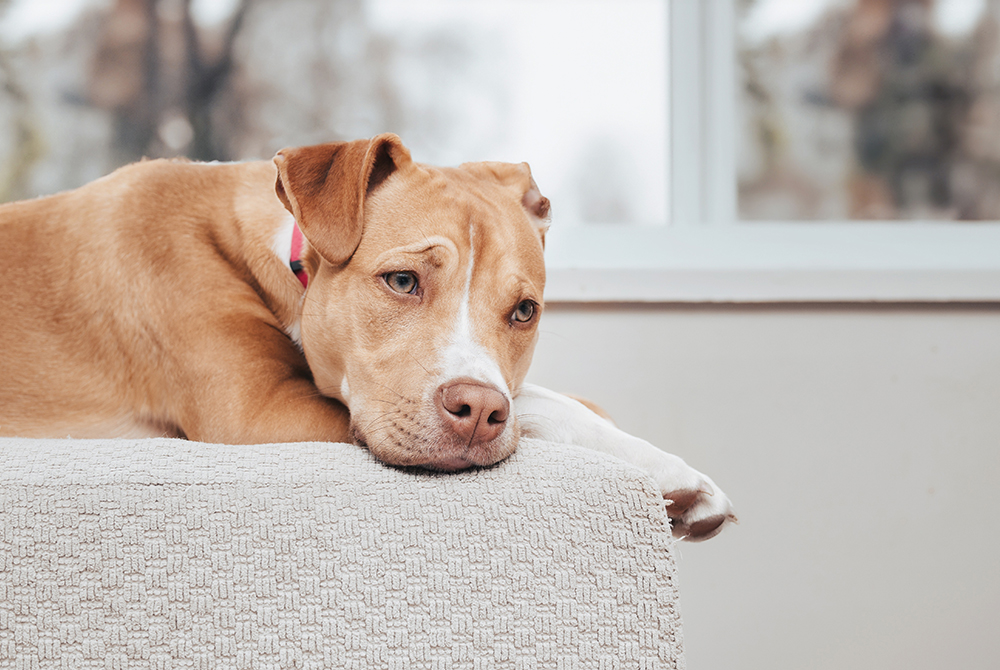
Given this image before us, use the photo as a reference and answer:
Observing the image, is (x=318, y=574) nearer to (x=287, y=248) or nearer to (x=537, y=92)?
(x=287, y=248)

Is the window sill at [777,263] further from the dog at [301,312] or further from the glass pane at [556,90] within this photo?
the dog at [301,312]

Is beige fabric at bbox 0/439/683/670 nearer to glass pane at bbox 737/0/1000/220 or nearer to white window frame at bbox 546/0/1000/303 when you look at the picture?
white window frame at bbox 546/0/1000/303

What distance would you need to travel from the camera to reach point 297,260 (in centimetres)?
143

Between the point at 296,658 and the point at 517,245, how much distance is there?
0.82 meters

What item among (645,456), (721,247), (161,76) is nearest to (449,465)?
(645,456)

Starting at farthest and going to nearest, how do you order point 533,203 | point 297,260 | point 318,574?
1. point 533,203
2. point 297,260
3. point 318,574

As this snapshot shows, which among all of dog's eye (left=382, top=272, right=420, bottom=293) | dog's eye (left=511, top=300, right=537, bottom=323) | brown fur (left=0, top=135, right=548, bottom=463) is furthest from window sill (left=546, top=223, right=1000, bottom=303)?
dog's eye (left=382, top=272, right=420, bottom=293)

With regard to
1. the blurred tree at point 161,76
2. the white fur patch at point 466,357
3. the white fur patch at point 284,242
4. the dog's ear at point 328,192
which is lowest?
the white fur patch at point 466,357

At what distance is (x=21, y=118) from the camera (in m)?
2.35

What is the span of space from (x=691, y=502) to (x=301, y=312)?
830 millimetres

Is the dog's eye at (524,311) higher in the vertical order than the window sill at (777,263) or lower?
higher

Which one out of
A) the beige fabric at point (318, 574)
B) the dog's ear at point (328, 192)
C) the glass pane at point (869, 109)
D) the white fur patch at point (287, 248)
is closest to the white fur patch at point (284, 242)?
the white fur patch at point (287, 248)

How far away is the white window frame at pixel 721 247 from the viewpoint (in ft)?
7.32

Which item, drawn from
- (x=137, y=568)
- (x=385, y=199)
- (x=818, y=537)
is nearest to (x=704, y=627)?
(x=818, y=537)
